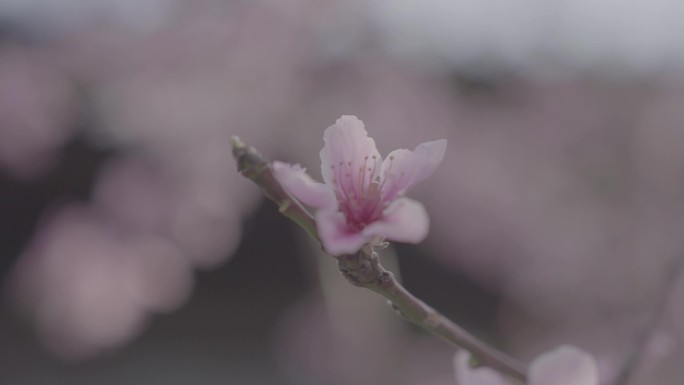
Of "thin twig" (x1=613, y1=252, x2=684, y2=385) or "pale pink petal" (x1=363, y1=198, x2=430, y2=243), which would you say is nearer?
"pale pink petal" (x1=363, y1=198, x2=430, y2=243)

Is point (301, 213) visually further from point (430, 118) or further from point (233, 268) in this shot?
point (233, 268)

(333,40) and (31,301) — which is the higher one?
(333,40)

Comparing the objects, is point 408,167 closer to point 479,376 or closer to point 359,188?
point 359,188

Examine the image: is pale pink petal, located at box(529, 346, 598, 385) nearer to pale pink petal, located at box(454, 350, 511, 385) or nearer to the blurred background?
pale pink petal, located at box(454, 350, 511, 385)

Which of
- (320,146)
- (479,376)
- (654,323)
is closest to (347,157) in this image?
(479,376)

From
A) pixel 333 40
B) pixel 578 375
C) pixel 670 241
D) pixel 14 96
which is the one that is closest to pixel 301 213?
pixel 578 375

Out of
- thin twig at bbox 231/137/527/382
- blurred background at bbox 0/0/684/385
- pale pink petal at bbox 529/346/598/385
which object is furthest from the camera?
blurred background at bbox 0/0/684/385

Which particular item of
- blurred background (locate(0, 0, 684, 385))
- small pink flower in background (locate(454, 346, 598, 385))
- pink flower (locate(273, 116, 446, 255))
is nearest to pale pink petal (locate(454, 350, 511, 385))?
small pink flower in background (locate(454, 346, 598, 385))

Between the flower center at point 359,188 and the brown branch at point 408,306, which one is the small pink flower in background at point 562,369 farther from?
the flower center at point 359,188
